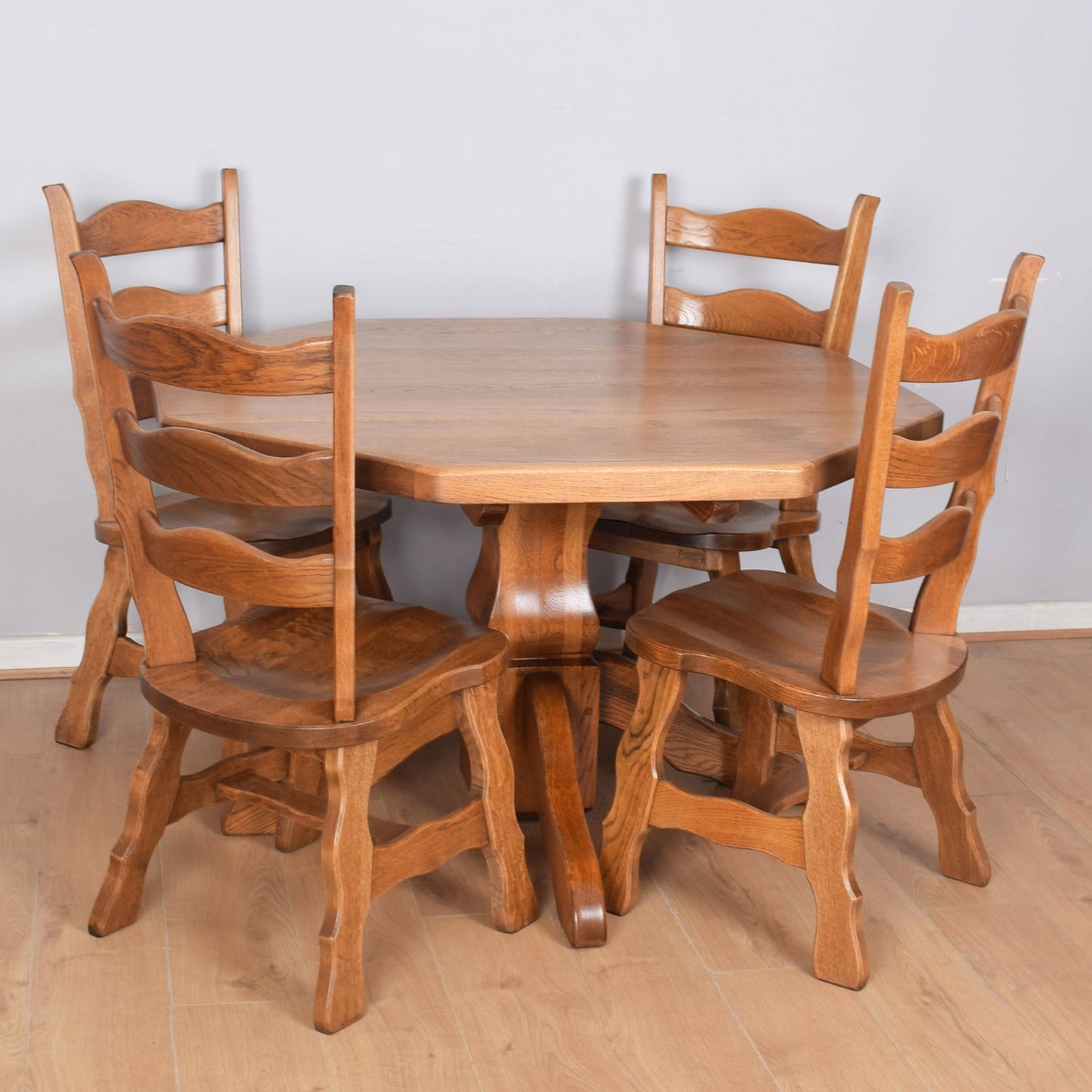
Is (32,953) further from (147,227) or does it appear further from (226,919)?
(147,227)

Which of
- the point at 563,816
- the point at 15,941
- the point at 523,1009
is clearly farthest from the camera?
the point at 563,816

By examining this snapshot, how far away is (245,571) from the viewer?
1.69 metres

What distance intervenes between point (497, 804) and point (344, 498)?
60 centimetres

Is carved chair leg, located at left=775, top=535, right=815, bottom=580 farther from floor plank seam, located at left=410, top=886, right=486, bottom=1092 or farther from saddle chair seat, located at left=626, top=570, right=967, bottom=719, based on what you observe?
floor plank seam, located at left=410, top=886, right=486, bottom=1092

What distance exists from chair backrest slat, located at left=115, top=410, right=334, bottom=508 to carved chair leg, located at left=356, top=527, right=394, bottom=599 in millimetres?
803

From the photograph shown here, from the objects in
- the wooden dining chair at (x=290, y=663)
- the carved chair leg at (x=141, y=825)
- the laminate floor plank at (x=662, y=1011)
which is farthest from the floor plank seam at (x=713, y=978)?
the carved chair leg at (x=141, y=825)

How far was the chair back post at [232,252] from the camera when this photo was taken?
8.68 feet

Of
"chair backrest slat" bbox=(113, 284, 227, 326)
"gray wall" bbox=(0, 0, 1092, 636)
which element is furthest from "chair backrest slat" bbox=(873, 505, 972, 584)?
"chair backrest slat" bbox=(113, 284, 227, 326)

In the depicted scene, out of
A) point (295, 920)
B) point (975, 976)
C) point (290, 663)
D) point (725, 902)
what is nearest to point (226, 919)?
point (295, 920)

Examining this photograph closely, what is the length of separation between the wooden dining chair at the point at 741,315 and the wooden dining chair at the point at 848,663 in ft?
0.96

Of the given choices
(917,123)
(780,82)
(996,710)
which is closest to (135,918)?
(996,710)

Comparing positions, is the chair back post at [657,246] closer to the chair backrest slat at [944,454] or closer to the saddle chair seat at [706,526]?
the saddle chair seat at [706,526]

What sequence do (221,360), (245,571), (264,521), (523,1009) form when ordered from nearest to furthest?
(221,360) → (245,571) → (523,1009) → (264,521)

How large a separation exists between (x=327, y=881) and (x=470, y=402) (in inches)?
29.0
